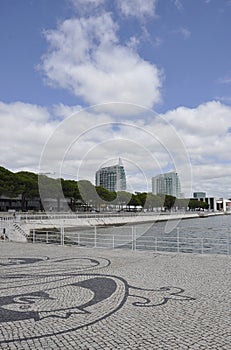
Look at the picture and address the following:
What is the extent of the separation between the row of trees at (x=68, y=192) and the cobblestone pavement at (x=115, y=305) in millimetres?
54328

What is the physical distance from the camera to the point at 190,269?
11.4 metres

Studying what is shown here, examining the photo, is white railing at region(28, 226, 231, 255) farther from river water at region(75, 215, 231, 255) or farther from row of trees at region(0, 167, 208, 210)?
row of trees at region(0, 167, 208, 210)

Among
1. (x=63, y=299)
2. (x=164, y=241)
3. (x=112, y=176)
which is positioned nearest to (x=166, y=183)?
(x=112, y=176)

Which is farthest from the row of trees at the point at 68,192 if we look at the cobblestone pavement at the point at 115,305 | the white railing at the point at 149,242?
the cobblestone pavement at the point at 115,305

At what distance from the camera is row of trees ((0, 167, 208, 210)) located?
65.4 metres

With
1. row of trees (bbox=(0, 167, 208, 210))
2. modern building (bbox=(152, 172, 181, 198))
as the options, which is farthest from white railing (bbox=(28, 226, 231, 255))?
row of trees (bbox=(0, 167, 208, 210))

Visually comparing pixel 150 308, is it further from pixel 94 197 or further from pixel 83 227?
pixel 94 197

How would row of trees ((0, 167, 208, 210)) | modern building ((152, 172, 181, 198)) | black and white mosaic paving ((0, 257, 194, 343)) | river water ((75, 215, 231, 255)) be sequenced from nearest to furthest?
1. black and white mosaic paving ((0, 257, 194, 343))
2. river water ((75, 215, 231, 255))
3. modern building ((152, 172, 181, 198))
4. row of trees ((0, 167, 208, 210))

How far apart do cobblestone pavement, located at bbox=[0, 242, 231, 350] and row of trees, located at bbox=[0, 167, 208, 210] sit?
5433cm

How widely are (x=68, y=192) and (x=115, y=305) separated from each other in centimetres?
7170

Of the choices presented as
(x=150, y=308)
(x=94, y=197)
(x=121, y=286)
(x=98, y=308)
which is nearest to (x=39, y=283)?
(x=121, y=286)

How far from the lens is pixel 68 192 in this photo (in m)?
78.0

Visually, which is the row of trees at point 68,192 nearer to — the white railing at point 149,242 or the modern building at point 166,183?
the modern building at point 166,183

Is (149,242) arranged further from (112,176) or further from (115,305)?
(112,176)
